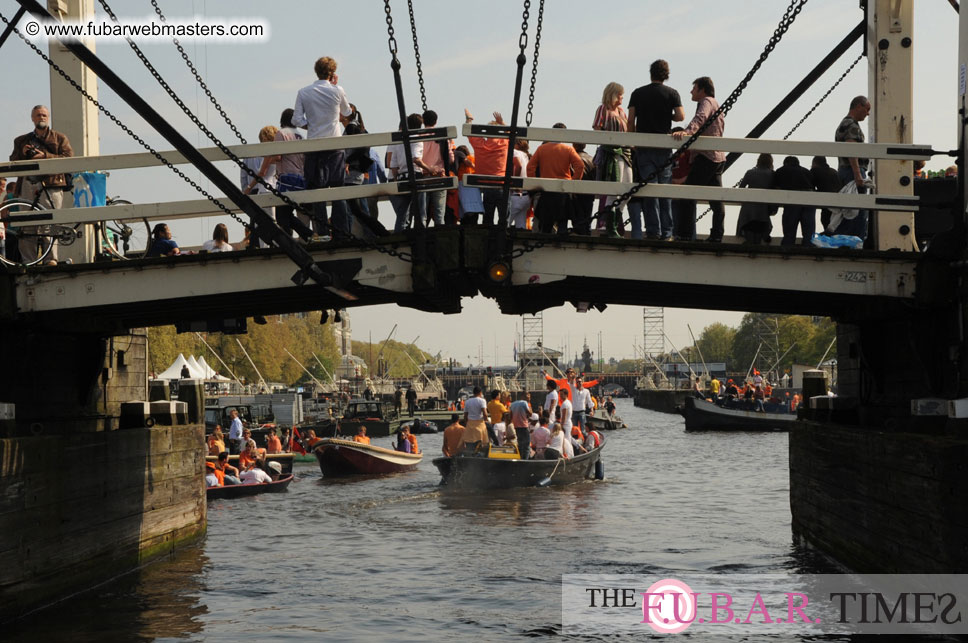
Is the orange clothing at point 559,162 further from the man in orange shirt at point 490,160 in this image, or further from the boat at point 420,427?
the boat at point 420,427

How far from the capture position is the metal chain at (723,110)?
41.8ft

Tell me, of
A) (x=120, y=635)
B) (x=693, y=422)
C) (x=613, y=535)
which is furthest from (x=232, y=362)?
(x=120, y=635)

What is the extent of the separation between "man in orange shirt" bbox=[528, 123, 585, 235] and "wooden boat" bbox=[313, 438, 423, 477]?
845 inches

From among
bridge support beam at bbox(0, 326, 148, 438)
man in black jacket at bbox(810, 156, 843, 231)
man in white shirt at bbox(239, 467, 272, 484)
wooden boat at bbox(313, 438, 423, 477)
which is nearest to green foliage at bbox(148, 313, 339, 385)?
wooden boat at bbox(313, 438, 423, 477)

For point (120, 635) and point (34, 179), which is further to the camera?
point (34, 179)

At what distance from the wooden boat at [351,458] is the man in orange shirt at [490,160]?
21.5 metres

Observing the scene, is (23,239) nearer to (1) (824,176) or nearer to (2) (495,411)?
(1) (824,176)

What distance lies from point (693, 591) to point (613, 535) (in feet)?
19.6

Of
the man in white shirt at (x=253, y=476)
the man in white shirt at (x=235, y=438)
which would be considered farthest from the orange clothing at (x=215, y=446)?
the man in white shirt at (x=235, y=438)

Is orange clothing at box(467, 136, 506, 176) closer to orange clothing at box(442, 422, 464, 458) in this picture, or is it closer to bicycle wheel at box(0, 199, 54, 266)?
bicycle wheel at box(0, 199, 54, 266)

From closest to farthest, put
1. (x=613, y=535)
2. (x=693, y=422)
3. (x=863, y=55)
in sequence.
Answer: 1. (x=863, y=55)
2. (x=613, y=535)
3. (x=693, y=422)

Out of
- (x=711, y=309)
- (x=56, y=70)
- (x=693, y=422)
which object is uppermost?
(x=56, y=70)

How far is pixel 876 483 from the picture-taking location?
45.8ft

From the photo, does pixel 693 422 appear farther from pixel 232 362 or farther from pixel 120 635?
pixel 120 635
